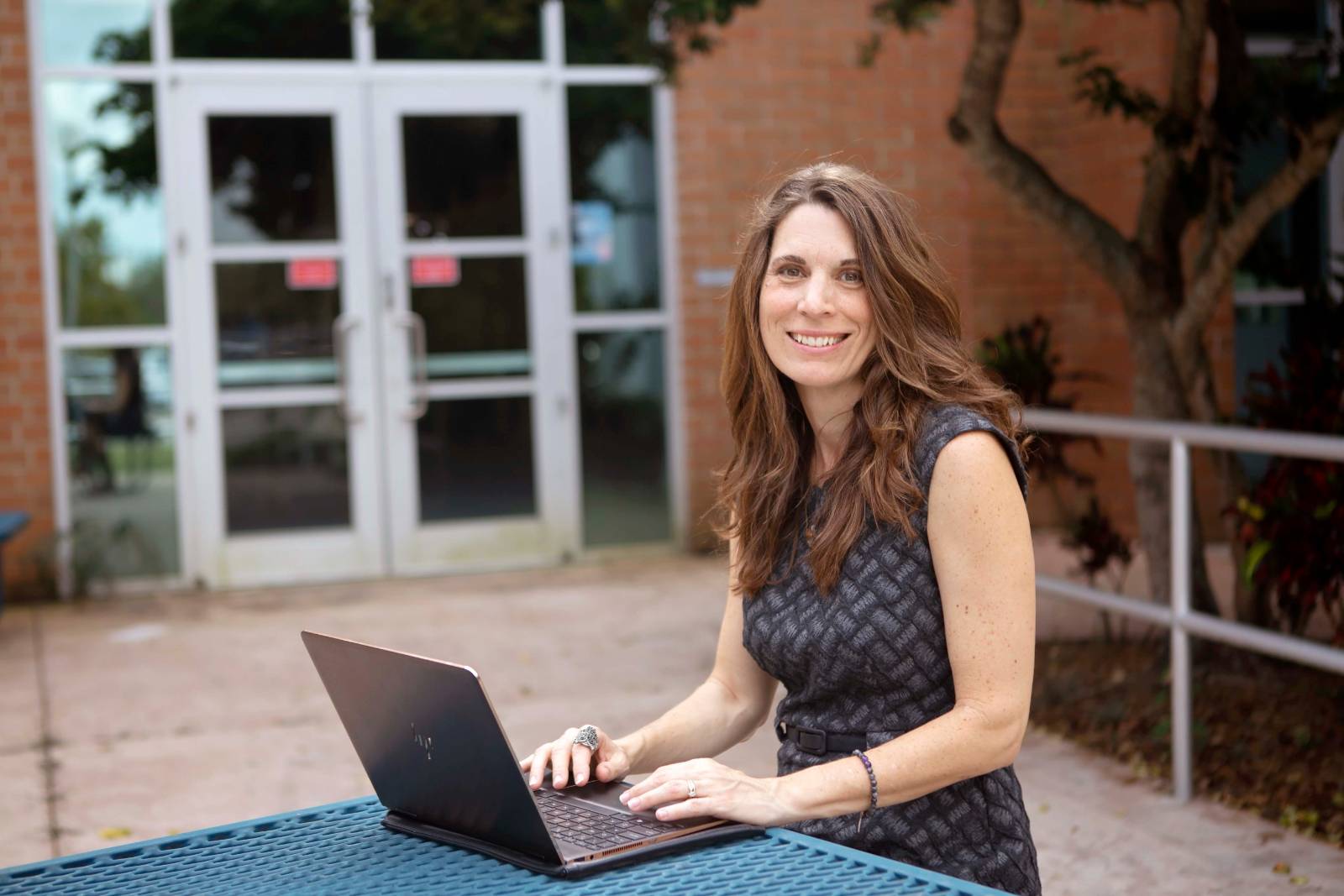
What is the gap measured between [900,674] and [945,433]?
13.9 inches

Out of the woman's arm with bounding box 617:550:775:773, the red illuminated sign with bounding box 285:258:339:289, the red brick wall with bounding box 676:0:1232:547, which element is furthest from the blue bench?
the woman's arm with bounding box 617:550:775:773

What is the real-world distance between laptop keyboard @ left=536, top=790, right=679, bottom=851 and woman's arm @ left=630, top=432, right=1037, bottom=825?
0.24 metres

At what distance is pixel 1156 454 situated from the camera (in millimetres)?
6102

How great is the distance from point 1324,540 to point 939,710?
3378 millimetres

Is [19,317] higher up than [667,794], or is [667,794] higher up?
[19,317]

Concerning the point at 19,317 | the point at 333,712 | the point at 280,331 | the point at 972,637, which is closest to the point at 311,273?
the point at 280,331

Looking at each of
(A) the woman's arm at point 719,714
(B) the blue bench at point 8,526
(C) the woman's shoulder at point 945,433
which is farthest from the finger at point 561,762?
(B) the blue bench at point 8,526

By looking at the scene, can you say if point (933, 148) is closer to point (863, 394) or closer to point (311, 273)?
point (311, 273)

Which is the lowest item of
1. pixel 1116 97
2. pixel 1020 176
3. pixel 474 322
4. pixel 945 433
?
pixel 945 433

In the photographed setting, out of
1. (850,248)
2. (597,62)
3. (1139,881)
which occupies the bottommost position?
(1139,881)

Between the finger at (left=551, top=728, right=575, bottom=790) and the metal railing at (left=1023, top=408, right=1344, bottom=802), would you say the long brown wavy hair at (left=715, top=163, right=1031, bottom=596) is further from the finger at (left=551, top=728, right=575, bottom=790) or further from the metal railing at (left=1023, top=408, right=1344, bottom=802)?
the metal railing at (left=1023, top=408, right=1344, bottom=802)

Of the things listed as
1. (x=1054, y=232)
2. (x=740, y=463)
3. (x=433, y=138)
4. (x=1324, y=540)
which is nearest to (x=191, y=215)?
(x=433, y=138)

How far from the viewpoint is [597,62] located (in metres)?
9.56

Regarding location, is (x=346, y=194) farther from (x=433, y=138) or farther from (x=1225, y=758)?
(x=1225, y=758)
